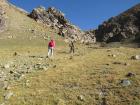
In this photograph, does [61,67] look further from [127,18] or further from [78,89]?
[127,18]

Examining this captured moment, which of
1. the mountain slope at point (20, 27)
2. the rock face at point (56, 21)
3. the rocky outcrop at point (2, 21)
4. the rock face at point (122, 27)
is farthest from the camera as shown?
the rock face at point (56, 21)

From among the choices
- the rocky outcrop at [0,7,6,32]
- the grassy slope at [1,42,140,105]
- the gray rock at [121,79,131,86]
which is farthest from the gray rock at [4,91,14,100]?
the rocky outcrop at [0,7,6,32]

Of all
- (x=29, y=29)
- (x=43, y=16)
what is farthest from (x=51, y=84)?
(x=43, y=16)

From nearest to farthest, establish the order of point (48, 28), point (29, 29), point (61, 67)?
point (61, 67) → point (29, 29) → point (48, 28)

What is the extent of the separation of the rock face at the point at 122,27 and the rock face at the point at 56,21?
7958 millimetres

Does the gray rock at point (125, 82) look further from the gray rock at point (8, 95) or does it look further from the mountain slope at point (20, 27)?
the mountain slope at point (20, 27)

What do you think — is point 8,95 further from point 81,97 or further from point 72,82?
point 81,97

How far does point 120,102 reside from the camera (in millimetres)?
28188

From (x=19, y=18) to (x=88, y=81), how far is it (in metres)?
101

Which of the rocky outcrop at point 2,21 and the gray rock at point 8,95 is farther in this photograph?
the rocky outcrop at point 2,21

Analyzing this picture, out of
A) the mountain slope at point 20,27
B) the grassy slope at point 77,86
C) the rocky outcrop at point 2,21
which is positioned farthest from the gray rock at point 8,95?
the rocky outcrop at point 2,21

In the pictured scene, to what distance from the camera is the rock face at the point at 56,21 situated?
459 ft

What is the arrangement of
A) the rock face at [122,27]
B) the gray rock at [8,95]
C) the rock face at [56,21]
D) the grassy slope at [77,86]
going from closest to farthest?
the grassy slope at [77,86]
the gray rock at [8,95]
the rock face at [122,27]
the rock face at [56,21]

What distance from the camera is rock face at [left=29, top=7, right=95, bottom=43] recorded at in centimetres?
13986
